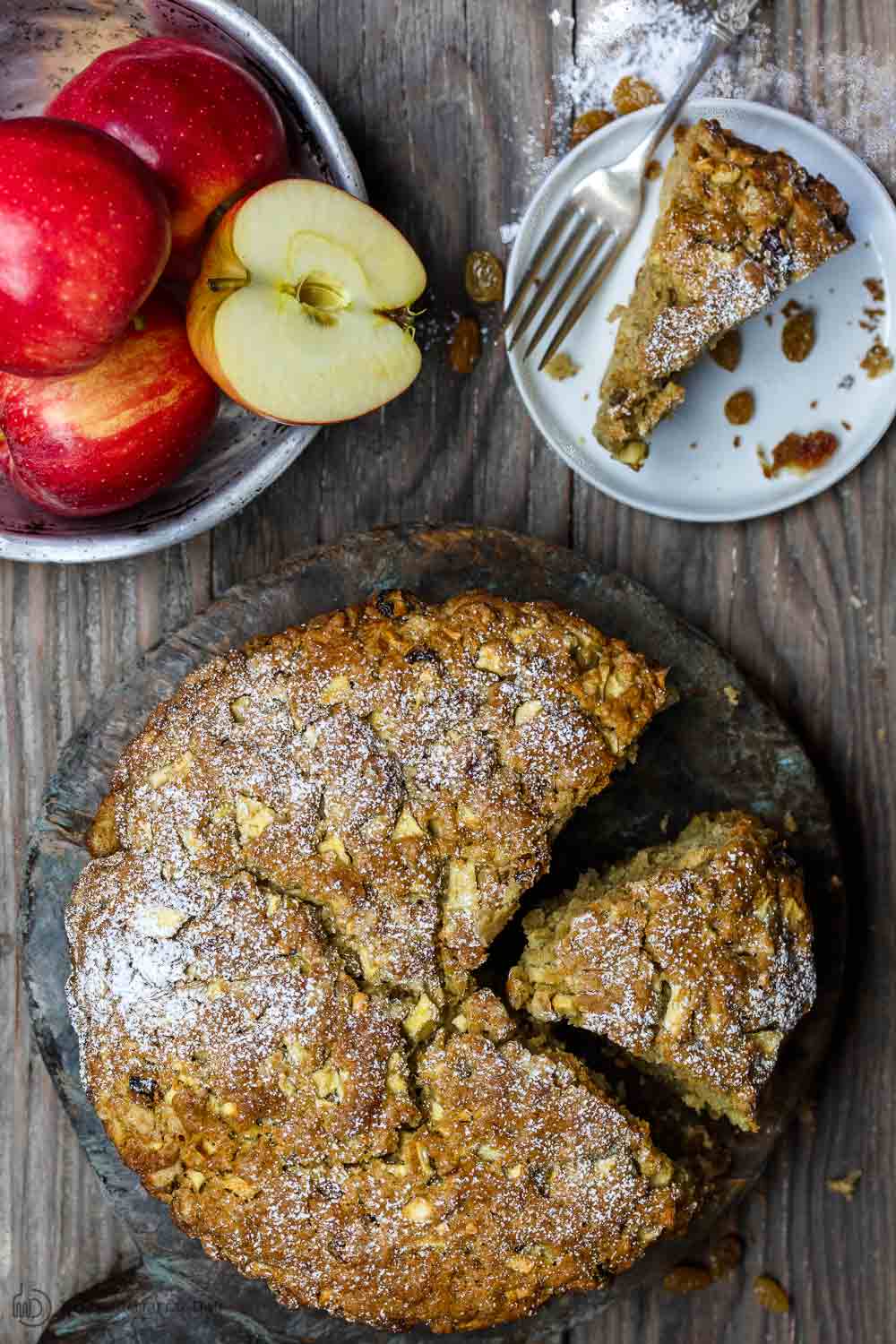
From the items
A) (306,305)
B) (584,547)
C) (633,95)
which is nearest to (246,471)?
(306,305)

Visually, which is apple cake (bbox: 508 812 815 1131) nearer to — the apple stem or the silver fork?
the silver fork

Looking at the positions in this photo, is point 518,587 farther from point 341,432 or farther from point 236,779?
point 236,779

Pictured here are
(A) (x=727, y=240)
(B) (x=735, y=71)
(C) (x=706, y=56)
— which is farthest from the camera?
(B) (x=735, y=71)

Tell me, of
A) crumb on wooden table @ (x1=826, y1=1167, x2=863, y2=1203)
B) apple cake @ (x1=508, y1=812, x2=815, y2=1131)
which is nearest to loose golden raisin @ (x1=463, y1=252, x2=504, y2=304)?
apple cake @ (x1=508, y1=812, x2=815, y2=1131)

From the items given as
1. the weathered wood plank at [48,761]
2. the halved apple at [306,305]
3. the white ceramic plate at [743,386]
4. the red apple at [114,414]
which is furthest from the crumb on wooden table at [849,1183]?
the red apple at [114,414]

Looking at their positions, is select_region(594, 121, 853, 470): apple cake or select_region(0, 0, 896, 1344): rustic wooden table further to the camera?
select_region(0, 0, 896, 1344): rustic wooden table

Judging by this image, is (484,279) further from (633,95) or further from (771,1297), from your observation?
(771,1297)

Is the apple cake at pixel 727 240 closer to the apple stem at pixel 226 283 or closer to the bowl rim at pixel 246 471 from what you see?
the bowl rim at pixel 246 471
